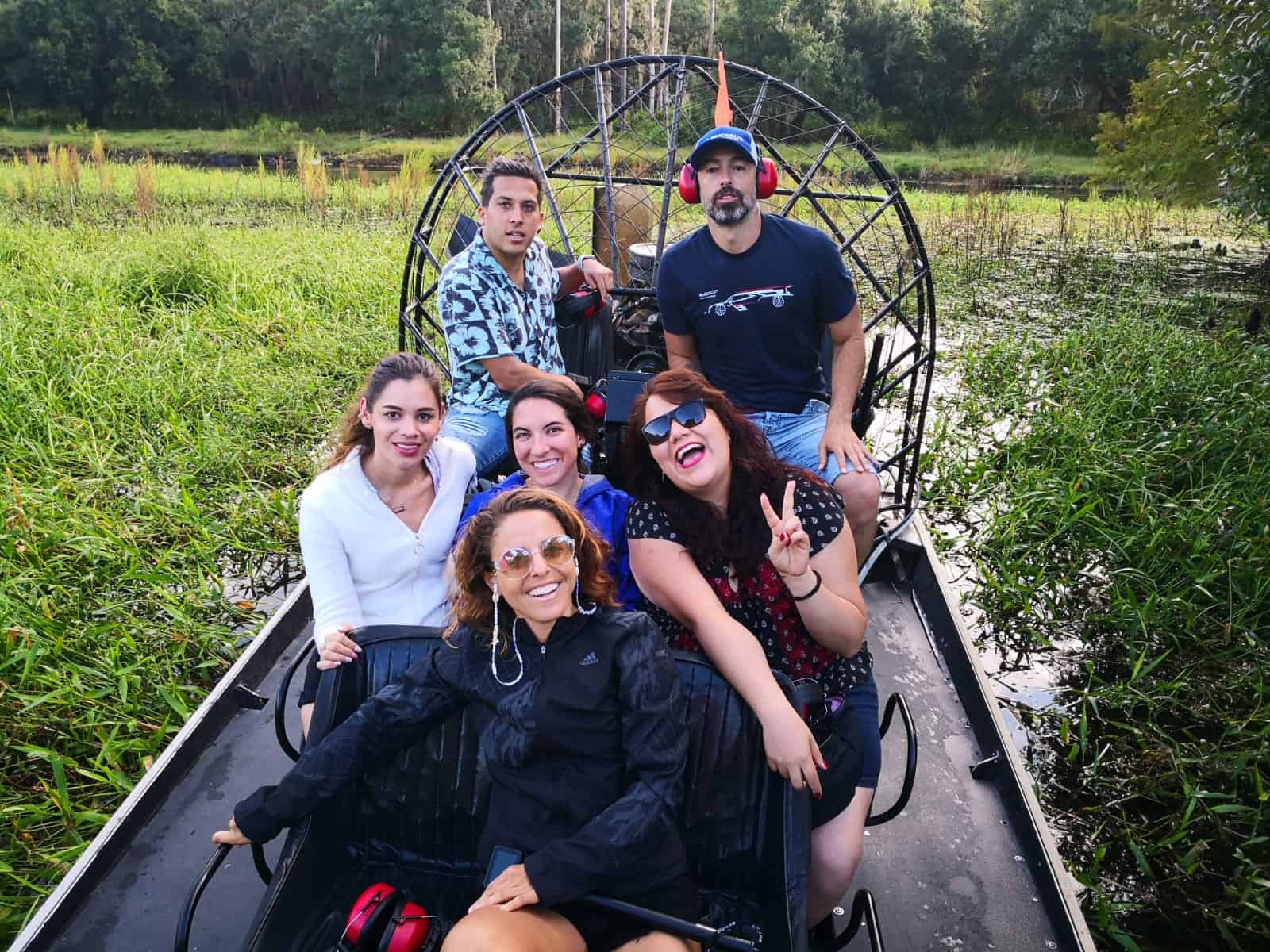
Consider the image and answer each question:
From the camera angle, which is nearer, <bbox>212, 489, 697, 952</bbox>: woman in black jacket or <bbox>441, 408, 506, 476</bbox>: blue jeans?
<bbox>212, 489, 697, 952</bbox>: woman in black jacket

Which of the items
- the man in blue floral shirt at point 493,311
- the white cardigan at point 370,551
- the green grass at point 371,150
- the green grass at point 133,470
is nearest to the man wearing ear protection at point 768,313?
the man in blue floral shirt at point 493,311

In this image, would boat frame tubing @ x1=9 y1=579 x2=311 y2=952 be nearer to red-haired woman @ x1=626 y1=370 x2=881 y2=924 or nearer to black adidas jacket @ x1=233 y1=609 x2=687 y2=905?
black adidas jacket @ x1=233 y1=609 x2=687 y2=905

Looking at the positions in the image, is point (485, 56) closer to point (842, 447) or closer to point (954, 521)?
point (954, 521)

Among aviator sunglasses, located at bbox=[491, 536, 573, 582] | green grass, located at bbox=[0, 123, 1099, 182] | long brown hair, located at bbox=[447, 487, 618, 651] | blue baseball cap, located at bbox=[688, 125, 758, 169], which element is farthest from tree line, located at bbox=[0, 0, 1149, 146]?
aviator sunglasses, located at bbox=[491, 536, 573, 582]

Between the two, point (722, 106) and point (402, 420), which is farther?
point (722, 106)

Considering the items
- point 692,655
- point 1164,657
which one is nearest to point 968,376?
point 1164,657

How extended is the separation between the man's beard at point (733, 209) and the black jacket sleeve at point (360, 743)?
5.40 ft

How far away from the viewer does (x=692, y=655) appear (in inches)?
64.2

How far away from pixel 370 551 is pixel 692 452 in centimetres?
84

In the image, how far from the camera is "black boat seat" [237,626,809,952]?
1606mm

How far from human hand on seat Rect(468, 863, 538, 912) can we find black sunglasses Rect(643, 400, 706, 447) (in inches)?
33.0

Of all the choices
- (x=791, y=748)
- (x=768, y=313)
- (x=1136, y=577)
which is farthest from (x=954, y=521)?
(x=791, y=748)

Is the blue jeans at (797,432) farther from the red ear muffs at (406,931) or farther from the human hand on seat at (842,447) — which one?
the red ear muffs at (406,931)

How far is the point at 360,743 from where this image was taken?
61.2 inches
